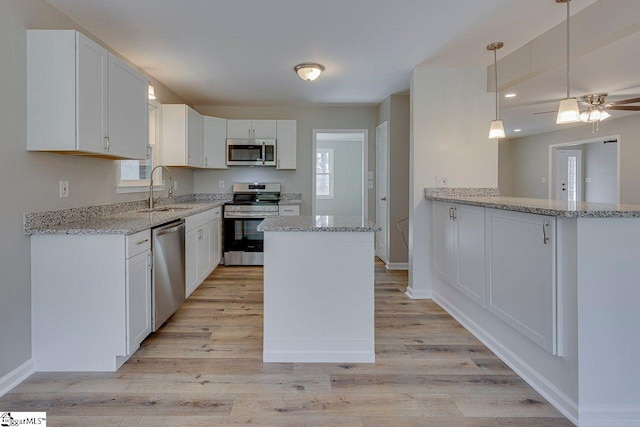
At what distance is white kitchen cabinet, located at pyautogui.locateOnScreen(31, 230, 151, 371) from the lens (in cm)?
220

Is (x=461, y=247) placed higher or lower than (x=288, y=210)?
lower

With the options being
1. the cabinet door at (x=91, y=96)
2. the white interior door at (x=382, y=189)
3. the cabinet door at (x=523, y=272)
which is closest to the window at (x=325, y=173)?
the white interior door at (x=382, y=189)

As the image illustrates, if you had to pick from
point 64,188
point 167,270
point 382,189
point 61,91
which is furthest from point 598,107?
point 64,188

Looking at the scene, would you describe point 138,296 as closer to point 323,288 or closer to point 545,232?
point 323,288

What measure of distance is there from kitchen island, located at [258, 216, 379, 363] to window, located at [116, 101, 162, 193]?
6.08 feet

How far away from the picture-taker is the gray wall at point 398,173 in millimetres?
4863

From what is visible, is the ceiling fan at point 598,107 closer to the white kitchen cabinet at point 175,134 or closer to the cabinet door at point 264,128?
the cabinet door at point 264,128

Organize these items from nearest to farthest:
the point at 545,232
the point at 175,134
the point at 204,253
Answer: the point at 545,232 → the point at 204,253 → the point at 175,134

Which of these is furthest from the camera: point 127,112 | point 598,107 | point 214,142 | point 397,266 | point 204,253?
point 214,142

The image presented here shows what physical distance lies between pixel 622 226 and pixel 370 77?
9.84 feet

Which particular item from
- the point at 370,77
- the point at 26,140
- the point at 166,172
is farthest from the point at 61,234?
the point at 370,77

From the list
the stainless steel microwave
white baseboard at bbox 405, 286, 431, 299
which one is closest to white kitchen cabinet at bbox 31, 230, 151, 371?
white baseboard at bbox 405, 286, 431, 299

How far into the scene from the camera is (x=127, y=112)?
279 cm

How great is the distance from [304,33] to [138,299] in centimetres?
235
